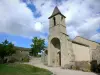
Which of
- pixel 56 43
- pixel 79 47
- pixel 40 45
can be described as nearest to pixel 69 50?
pixel 79 47

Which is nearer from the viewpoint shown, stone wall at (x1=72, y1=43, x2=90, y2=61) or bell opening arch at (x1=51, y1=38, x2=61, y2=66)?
stone wall at (x1=72, y1=43, x2=90, y2=61)

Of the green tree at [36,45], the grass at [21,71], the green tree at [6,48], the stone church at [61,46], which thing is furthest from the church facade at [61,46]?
the green tree at [36,45]

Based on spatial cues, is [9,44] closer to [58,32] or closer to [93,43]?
[58,32]

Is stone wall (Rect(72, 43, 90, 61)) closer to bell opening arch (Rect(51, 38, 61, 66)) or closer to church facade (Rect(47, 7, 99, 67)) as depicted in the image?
church facade (Rect(47, 7, 99, 67))

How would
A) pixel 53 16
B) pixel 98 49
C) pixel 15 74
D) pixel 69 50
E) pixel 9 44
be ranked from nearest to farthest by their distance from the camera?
pixel 15 74, pixel 98 49, pixel 69 50, pixel 53 16, pixel 9 44

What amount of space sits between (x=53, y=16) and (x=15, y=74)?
2155 cm

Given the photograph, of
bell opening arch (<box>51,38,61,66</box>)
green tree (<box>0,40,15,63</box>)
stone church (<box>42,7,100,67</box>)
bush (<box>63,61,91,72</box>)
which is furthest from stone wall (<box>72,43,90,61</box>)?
green tree (<box>0,40,15,63</box>)

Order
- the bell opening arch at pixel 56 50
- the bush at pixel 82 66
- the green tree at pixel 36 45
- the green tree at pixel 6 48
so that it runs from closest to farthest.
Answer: the bush at pixel 82 66 < the bell opening arch at pixel 56 50 < the green tree at pixel 6 48 < the green tree at pixel 36 45

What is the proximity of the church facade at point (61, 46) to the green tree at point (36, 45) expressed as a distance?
24186 millimetres

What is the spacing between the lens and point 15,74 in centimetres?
1652

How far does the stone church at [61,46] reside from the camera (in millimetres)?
30359

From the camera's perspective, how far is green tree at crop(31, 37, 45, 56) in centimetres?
5816

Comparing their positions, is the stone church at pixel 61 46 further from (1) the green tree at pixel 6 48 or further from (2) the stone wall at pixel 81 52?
(1) the green tree at pixel 6 48

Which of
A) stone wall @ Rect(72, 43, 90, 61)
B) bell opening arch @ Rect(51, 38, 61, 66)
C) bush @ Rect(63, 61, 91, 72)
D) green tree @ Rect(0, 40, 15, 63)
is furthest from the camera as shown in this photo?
green tree @ Rect(0, 40, 15, 63)
